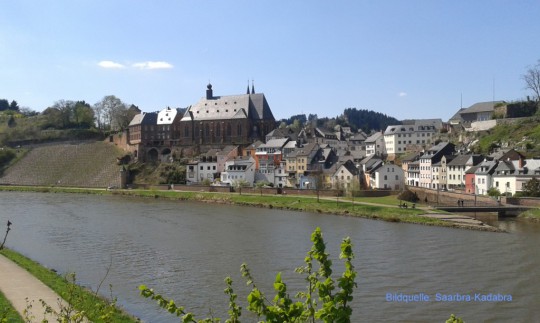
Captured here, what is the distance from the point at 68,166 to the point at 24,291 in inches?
3180

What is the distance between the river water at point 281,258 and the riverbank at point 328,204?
6.12ft

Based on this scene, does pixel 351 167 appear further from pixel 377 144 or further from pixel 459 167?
pixel 377 144

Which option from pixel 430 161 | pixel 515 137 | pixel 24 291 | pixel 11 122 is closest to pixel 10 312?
pixel 24 291

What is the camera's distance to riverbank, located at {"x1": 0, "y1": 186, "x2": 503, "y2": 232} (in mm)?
38375

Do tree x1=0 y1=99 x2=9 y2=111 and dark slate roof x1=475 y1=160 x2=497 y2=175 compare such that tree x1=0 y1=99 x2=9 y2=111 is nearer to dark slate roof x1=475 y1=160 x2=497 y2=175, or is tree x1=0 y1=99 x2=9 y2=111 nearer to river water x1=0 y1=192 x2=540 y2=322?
river water x1=0 y1=192 x2=540 y2=322

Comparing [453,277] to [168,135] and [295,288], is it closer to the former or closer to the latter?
[295,288]

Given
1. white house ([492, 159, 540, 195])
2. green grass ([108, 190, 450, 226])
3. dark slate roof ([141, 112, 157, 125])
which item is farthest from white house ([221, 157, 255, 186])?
white house ([492, 159, 540, 195])

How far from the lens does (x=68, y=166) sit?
92.6m

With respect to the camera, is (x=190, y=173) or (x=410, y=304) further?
(x=190, y=173)

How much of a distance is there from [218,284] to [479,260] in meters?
12.8

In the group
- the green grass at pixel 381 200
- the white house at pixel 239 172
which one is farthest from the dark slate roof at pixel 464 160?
the white house at pixel 239 172

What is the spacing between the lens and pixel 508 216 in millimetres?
41594

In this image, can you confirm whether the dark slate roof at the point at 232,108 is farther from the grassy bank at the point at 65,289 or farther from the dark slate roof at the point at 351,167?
the grassy bank at the point at 65,289

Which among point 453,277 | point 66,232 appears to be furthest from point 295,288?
point 66,232
